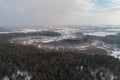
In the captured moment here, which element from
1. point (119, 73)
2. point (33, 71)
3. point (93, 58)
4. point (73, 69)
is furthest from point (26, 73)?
point (119, 73)

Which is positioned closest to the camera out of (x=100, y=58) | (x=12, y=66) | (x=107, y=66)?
(x=12, y=66)

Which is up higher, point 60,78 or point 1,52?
point 1,52

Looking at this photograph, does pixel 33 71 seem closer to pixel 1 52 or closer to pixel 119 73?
pixel 1 52

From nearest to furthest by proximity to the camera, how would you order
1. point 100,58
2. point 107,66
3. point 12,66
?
point 12,66 → point 107,66 → point 100,58

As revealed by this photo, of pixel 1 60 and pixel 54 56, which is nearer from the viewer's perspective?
pixel 1 60

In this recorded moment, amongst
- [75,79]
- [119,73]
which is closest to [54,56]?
[75,79]

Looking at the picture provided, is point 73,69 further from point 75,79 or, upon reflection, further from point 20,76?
point 20,76

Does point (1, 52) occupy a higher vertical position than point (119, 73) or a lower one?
higher
